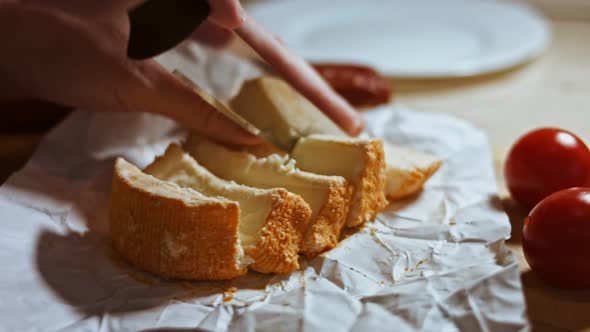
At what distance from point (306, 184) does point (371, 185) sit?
27 cm

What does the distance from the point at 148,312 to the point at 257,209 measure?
0.52 meters

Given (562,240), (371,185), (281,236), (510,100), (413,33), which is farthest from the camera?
(413,33)

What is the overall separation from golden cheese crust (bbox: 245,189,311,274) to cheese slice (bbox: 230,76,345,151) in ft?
1.73

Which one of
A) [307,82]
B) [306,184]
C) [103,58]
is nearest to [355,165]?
[306,184]

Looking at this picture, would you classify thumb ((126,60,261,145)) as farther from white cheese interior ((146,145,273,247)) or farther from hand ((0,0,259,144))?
white cheese interior ((146,145,273,247))

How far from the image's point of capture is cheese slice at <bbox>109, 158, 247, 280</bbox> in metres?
2.30

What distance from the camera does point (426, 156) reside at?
3.06 m

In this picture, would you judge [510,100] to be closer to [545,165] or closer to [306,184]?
[545,165]

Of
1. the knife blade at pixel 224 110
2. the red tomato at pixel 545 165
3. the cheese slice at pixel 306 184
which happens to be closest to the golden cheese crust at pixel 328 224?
the cheese slice at pixel 306 184


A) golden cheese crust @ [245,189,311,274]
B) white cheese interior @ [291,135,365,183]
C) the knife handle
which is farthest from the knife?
golden cheese crust @ [245,189,311,274]

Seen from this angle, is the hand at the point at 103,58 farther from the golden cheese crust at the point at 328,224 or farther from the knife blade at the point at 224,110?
the golden cheese crust at the point at 328,224

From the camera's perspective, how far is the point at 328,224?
254 centimetres

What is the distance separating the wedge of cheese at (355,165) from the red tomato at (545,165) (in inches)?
23.3

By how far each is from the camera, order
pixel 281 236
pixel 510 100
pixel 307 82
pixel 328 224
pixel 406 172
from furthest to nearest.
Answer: pixel 510 100 → pixel 307 82 → pixel 406 172 → pixel 328 224 → pixel 281 236
